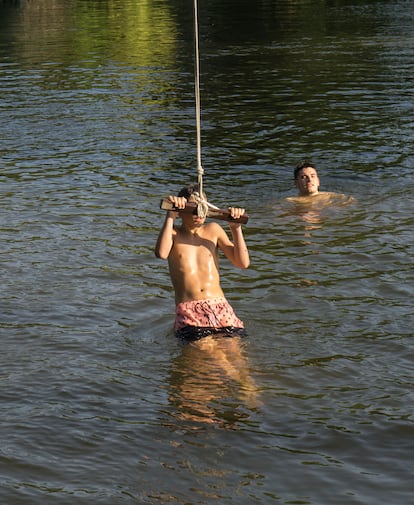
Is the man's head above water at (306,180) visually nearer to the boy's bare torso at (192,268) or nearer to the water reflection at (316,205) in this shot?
the water reflection at (316,205)

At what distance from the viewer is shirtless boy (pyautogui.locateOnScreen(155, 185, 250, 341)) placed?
971 cm

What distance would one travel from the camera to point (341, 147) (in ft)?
62.6

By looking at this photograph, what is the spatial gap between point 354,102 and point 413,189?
7800mm

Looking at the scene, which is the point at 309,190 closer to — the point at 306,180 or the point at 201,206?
the point at 306,180

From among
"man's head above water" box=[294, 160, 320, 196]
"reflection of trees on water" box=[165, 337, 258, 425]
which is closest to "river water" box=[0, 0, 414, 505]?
"reflection of trees on water" box=[165, 337, 258, 425]

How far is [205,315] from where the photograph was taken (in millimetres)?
9734

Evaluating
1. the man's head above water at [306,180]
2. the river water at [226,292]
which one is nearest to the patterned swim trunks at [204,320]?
the river water at [226,292]

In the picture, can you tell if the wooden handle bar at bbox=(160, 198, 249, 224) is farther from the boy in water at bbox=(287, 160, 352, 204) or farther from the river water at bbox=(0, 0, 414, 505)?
the boy in water at bbox=(287, 160, 352, 204)

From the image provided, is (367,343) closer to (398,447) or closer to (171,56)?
(398,447)

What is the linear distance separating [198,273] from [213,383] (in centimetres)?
133

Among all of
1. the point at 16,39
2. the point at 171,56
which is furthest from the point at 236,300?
the point at 16,39

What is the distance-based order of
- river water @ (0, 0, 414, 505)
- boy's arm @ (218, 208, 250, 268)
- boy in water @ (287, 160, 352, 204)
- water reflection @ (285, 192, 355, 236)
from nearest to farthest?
river water @ (0, 0, 414, 505), boy's arm @ (218, 208, 250, 268), water reflection @ (285, 192, 355, 236), boy in water @ (287, 160, 352, 204)

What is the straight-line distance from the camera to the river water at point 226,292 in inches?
296

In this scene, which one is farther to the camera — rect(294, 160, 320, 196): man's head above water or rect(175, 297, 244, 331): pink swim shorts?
rect(294, 160, 320, 196): man's head above water
